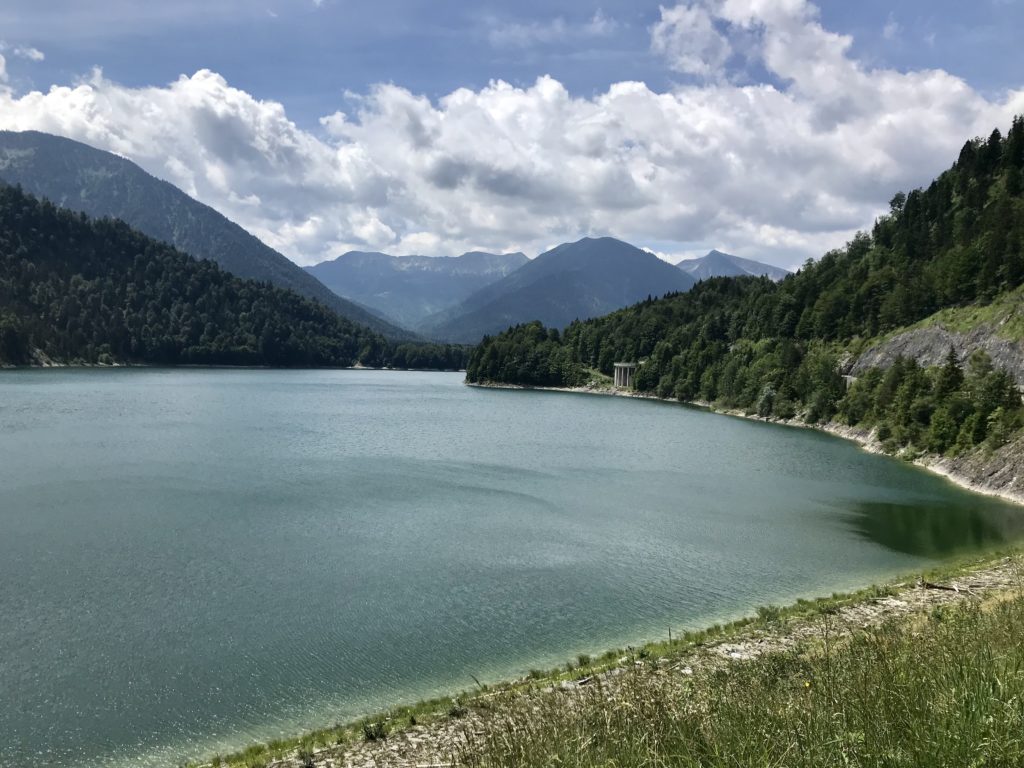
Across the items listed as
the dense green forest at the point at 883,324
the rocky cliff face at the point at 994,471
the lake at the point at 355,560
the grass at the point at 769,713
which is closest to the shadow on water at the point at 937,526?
the lake at the point at 355,560

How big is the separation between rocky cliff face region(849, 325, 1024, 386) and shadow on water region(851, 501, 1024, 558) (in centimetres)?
2987

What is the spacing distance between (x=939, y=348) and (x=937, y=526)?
54448 mm

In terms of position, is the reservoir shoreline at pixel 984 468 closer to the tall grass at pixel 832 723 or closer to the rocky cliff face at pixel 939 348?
the rocky cliff face at pixel 939 348

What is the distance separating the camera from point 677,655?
1956cm

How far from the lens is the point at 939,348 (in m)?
85.7

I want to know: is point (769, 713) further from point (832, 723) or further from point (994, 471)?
point (994, 471)

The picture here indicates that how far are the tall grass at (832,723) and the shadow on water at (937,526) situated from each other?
94.5 feet

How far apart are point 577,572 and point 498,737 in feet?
70.8

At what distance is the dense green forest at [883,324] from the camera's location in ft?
224

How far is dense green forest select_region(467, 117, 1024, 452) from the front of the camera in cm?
6825

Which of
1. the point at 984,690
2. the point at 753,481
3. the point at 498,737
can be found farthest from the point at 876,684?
the point at 753,481

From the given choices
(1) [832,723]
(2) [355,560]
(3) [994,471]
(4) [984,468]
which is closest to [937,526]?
(3) [994,471]

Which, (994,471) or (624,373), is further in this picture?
(624,373)

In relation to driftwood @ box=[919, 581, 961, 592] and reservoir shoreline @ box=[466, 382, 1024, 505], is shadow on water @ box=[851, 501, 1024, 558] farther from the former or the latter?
A: driftwood @ box=[919, 581, 961, 592]
